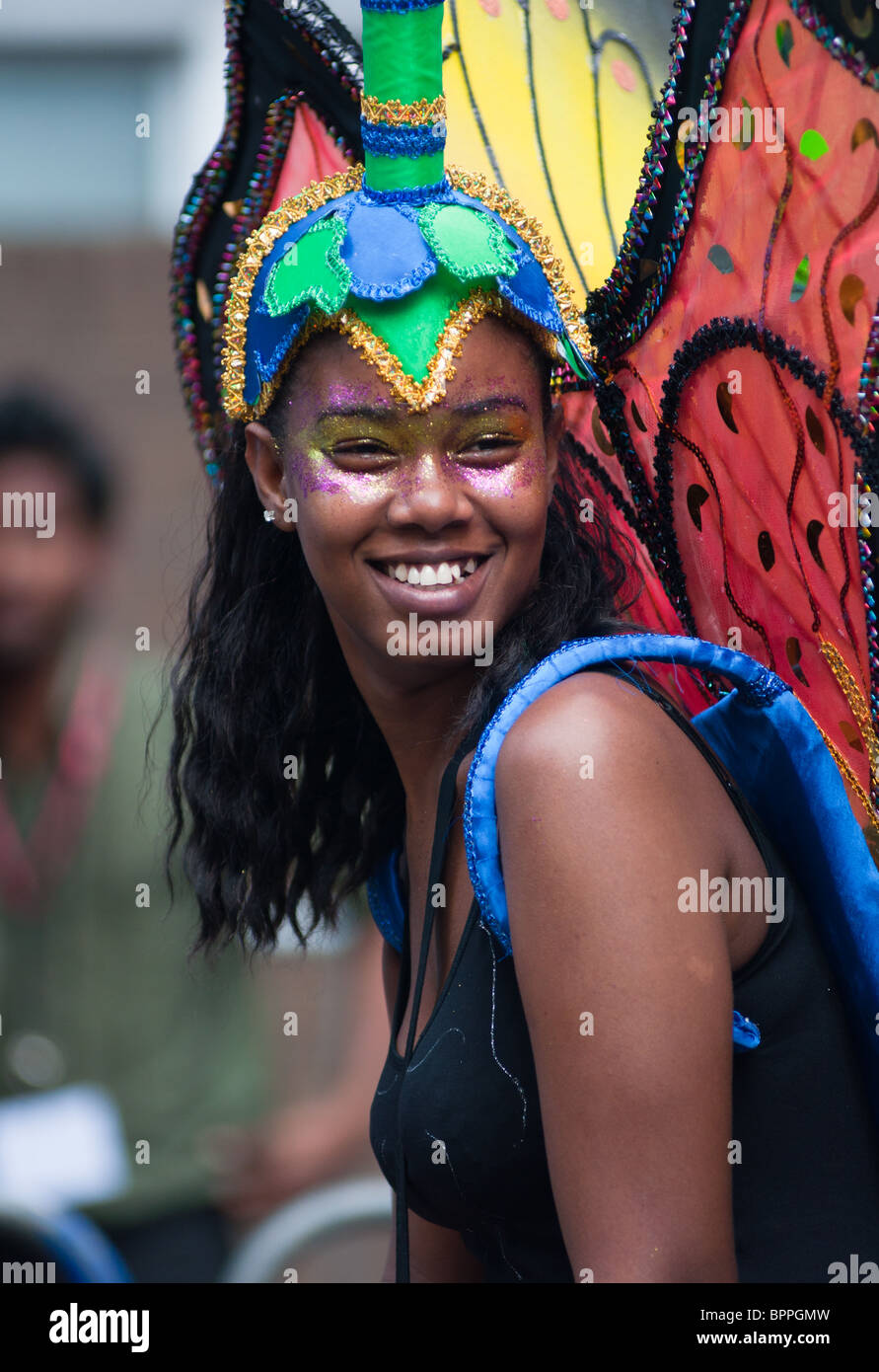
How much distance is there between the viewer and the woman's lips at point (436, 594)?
1.58 metres

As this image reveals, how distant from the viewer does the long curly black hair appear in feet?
6.58

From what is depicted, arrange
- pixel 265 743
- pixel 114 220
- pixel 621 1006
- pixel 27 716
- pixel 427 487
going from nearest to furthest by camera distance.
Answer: pixel 621 1006 → pixel 427 487 → pixel 265 743 → pixel 27 716 → pixel 114 220

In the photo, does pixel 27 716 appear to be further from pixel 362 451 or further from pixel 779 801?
pixel 779 801

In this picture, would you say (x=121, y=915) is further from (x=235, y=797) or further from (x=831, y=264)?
(x=831, y=264)

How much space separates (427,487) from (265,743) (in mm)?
640

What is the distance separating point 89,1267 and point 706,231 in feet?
6.15

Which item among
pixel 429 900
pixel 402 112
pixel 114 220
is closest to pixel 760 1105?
pixel 429 900

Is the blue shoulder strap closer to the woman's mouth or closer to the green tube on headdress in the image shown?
the woman's mouth

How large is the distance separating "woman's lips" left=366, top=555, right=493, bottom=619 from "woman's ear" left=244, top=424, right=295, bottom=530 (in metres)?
0.22

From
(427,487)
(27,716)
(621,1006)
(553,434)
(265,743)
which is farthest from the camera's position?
(27,716)

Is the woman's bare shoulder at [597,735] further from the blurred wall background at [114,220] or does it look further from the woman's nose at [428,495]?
the blurred wall background at [114,220]

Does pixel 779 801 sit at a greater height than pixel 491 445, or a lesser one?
lesser

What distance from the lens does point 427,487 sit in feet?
5.07

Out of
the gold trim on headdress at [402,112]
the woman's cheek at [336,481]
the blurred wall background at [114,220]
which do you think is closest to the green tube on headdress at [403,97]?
the gold trim on headdress at [402,112]
